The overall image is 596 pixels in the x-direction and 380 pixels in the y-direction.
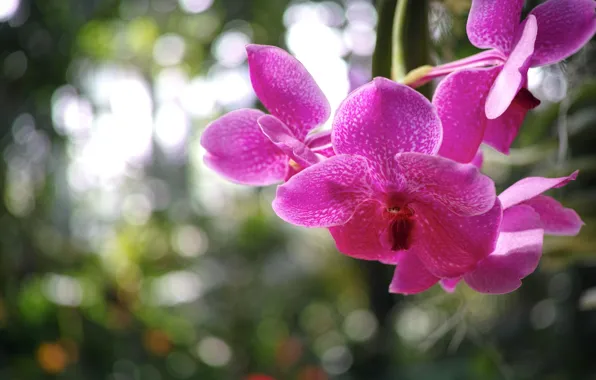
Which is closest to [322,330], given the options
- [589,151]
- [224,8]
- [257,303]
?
[257,303]

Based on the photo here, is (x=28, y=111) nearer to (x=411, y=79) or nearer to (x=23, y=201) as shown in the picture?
(x=23, y=201)

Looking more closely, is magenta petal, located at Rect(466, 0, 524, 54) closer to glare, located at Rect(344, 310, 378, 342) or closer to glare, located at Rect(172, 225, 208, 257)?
glare, located at Rect(344, 310, 378, 342)

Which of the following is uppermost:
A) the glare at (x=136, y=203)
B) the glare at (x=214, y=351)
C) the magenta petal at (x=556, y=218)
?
the magenta petal at (x=556, y=218)

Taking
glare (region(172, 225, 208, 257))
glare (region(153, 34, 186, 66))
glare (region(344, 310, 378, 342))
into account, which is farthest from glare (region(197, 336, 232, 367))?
glare (region(153, 34, 186, 66))

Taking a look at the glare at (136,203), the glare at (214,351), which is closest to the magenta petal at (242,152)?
the glare at (214,351)

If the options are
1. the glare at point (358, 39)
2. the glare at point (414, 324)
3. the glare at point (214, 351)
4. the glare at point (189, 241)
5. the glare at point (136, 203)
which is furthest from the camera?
the glare at point (136, 203)

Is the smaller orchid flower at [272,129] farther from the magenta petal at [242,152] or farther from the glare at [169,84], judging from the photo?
the glare at [169,84]
